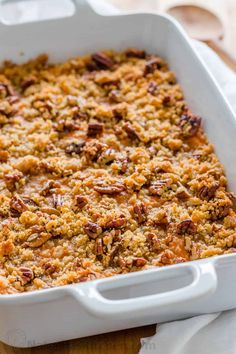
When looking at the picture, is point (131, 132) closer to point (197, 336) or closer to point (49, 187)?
point (49, 187)

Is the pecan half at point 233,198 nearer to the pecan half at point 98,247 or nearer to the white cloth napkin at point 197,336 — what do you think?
the white cloth napkin at point 197,336

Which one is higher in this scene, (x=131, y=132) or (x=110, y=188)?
(x=131, y=132)

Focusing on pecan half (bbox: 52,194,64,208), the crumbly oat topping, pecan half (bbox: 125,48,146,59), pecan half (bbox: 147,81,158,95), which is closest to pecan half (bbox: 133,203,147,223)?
the crumbly oat topping

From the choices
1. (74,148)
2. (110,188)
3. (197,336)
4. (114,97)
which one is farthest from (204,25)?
(197,336)

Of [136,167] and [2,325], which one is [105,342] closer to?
[2,325]

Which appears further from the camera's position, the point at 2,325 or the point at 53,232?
the point at 53,232

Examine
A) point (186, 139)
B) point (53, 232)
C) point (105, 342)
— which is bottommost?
point (105, 342)

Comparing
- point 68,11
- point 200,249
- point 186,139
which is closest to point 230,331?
point 200,249

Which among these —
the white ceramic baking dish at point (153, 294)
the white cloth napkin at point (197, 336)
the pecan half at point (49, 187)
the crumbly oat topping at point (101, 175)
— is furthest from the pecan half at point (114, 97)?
the white cloth napkin at point (197, 336)
